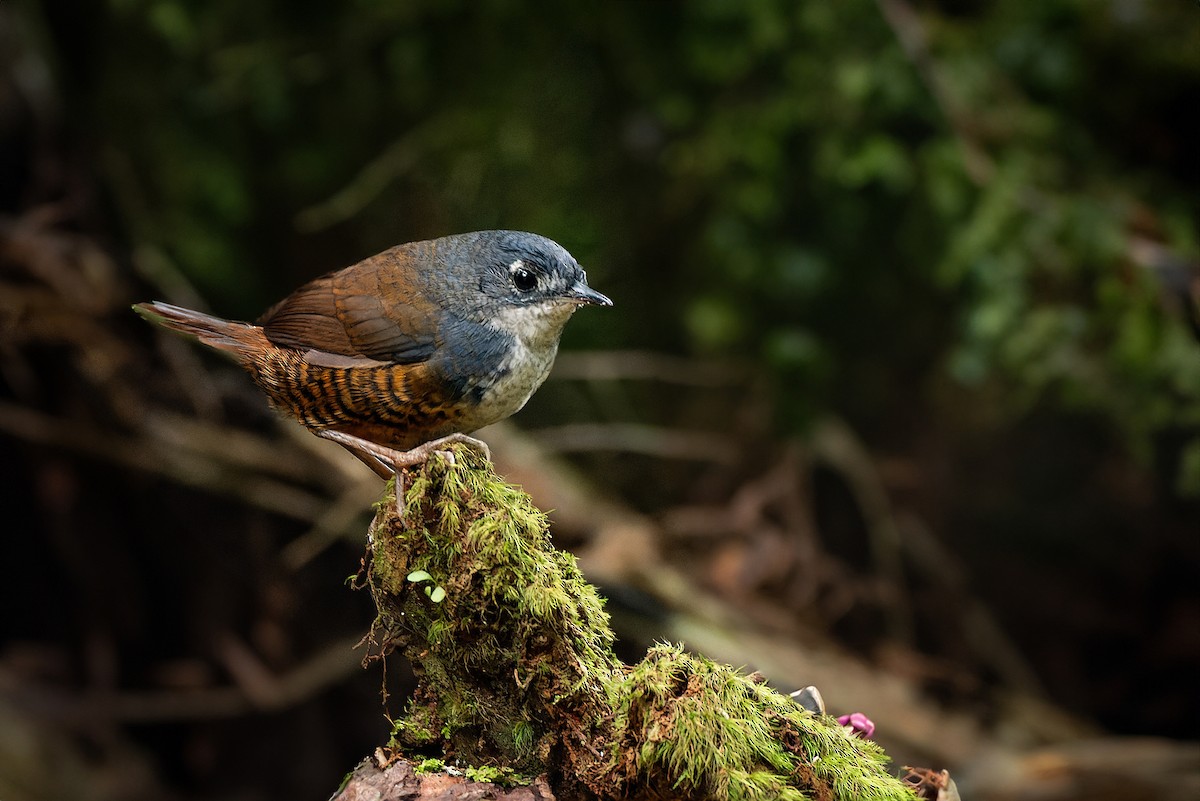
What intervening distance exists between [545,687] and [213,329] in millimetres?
1009

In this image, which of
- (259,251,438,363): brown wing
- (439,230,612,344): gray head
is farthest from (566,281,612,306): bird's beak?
(259,251,438,363): brown wing

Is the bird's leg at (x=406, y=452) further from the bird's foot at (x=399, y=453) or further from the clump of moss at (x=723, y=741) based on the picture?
Result: the clump of moss at (x=723, y=741)

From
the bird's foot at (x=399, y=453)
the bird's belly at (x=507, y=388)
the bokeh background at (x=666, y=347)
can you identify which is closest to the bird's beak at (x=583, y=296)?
the bird's belly at (x=507, y=388)

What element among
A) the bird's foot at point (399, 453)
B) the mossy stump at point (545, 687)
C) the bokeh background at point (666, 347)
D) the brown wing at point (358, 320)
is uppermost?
the bokeh background at point (666, 347)

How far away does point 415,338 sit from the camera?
6.45 feet

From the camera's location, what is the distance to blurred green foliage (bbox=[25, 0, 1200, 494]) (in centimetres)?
377

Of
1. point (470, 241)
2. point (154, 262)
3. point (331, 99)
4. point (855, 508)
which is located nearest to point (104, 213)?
point (154, 262)

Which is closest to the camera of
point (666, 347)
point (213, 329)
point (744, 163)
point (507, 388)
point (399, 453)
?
point (399, 453)

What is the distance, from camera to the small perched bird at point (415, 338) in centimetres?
193

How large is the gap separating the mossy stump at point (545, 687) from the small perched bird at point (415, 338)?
27 centimetres

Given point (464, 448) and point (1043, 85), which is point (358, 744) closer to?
point (464, 448)

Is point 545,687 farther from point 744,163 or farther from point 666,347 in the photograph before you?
point 666,347

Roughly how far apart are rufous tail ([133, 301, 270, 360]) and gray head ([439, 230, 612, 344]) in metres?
0.44

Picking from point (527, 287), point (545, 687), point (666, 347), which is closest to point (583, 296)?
point (527, 287)
